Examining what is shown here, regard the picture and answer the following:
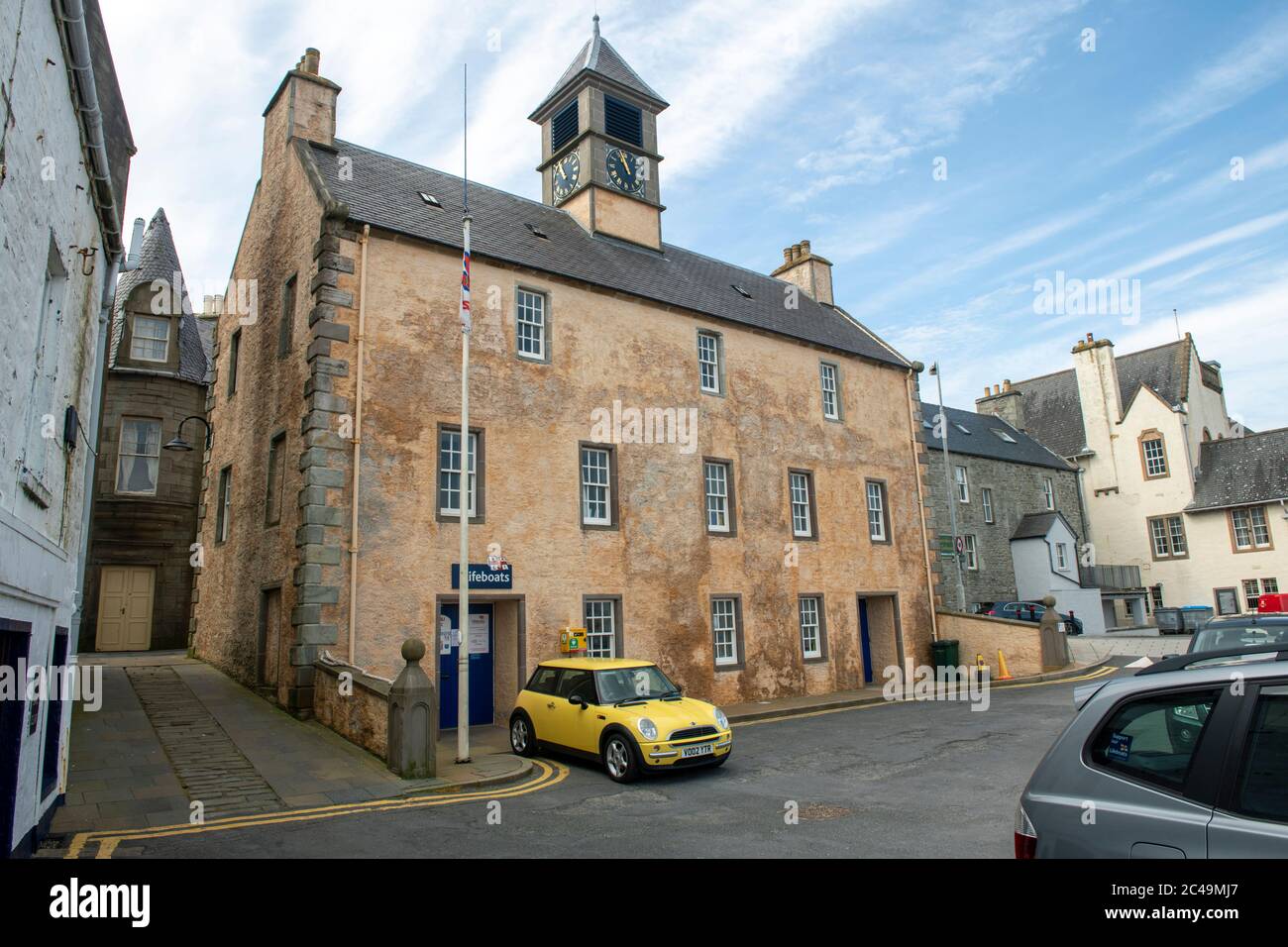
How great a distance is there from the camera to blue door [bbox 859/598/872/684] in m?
23.7

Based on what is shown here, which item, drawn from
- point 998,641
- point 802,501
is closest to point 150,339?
point 802,501

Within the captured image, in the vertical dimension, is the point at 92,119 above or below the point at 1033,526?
above

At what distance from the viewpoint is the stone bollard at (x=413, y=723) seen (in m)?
11.1

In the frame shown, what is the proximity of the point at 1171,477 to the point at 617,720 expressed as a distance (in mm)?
39272

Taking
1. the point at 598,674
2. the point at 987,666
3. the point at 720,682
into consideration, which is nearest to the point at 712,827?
the point at 598,674

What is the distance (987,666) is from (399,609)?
1779cm

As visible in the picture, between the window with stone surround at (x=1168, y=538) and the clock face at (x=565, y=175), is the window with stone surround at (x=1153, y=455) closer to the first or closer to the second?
the window with stone surround at (x=1168, y=538)

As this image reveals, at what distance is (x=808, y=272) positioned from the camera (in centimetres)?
2888

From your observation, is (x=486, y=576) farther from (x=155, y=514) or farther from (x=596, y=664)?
(x=155, y=514)

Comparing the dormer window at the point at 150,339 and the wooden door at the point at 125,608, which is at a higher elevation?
the dormer window at the point at 150,339

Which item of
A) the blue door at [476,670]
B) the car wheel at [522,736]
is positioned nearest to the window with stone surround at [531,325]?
the blue door at [476,670]

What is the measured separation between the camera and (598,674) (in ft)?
40.3

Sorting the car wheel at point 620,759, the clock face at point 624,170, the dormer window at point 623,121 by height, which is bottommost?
the car wheel at point 620,759

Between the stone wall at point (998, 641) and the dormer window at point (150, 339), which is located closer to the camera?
the stone wall at point (998, 641)
